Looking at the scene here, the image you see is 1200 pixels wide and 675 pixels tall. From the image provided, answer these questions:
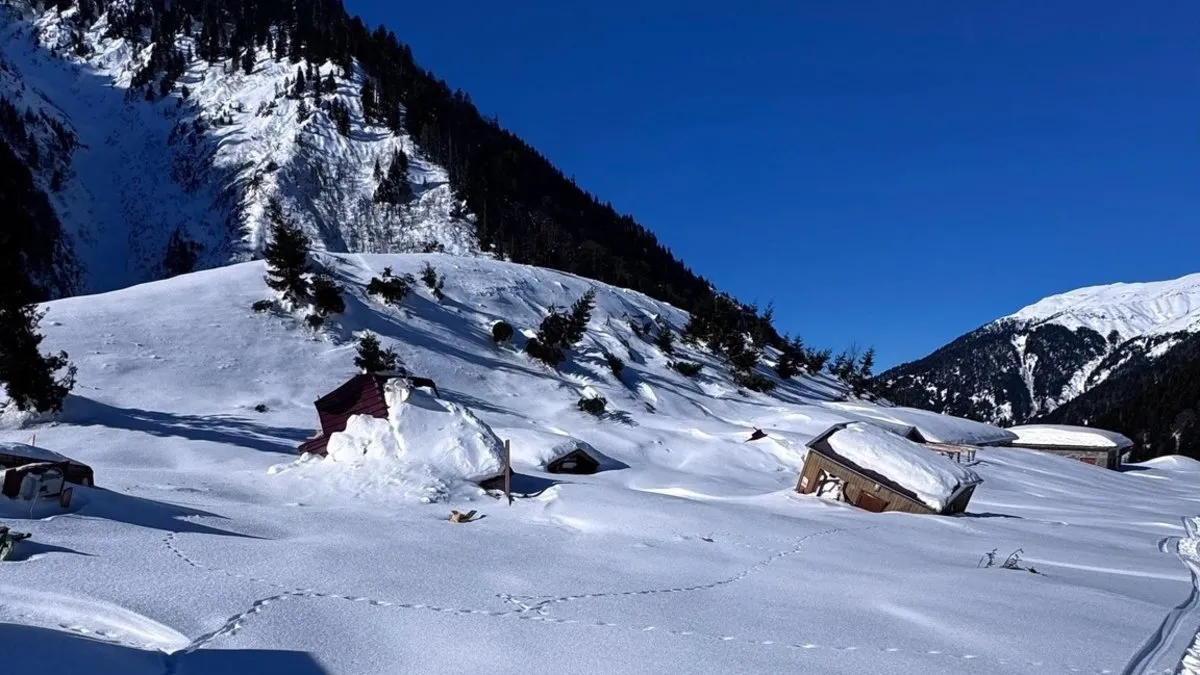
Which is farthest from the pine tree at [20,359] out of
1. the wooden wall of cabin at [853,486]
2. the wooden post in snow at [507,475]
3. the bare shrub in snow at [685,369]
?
the bare shrub in snow at [685,369]

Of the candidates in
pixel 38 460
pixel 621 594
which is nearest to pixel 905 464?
pixel 621 594

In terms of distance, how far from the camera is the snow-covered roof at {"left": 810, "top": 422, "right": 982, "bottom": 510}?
25.7 meters

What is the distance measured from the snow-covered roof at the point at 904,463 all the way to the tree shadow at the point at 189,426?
68.4ft

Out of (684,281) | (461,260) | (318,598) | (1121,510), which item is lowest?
(318,598)

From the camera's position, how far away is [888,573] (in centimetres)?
1475

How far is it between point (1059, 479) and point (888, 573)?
121ft

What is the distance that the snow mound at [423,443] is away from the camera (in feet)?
74.3

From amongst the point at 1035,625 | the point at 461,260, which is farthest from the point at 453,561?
the point at 461,260

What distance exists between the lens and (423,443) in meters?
23.6

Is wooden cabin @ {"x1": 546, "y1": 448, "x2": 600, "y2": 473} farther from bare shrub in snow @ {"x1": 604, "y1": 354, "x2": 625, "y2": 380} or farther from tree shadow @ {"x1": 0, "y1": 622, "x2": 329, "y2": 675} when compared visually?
tree shadow @ {"x1": 0, "y1": 622, "x2": 329, "y2": 675}

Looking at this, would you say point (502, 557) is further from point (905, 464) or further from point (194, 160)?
point (194, 160)

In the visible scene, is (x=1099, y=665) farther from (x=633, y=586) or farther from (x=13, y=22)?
(x=13, y=22)

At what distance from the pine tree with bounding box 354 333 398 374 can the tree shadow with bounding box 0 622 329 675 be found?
105ft

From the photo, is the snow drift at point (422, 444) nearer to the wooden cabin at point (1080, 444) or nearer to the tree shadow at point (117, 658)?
the tree shadow at point (117, 658)
